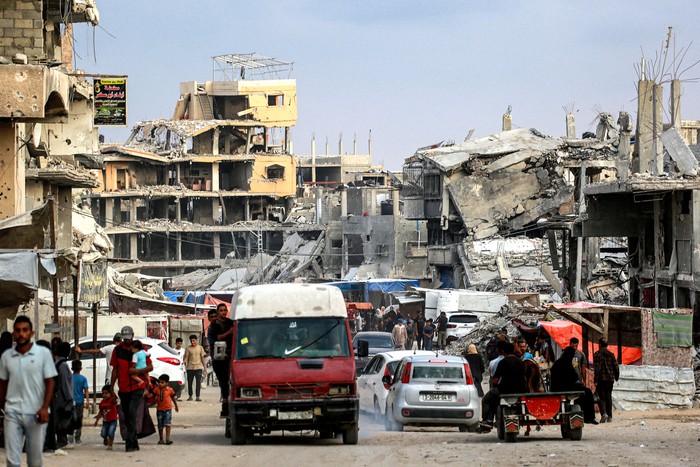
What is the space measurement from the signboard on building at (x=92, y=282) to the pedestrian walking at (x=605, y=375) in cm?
1205

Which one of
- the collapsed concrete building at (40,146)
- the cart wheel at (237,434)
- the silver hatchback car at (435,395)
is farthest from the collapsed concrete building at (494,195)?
the cart wheel at (237,434)

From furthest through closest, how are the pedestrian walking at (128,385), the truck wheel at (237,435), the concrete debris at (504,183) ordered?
the concrete debris at (504,183), the truck wheel at (237,435), the pedestrian walking at (128,385)

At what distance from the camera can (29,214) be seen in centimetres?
1717

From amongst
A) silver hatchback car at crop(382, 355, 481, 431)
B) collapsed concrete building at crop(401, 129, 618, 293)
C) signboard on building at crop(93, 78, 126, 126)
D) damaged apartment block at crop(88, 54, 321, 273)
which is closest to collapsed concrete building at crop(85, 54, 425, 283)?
damaged apartment block at crop(88, 54, 321, 273)

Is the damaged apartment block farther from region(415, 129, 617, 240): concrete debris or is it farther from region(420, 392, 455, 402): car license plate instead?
region(420, 392, 455, 402): car license plate

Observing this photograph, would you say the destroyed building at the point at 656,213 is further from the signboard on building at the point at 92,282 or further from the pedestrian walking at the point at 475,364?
the signboard on building at the point at 92,282

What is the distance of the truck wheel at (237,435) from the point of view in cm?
1667

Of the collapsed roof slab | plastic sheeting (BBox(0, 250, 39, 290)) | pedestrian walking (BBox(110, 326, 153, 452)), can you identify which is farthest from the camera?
the collapsed roof slab

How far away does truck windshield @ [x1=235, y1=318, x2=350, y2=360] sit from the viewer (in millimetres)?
17141

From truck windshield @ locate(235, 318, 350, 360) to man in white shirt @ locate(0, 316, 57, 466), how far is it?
627 centimetres

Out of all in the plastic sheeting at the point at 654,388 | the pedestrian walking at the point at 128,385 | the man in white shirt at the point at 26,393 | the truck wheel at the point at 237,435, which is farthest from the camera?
the plastic sheeting at the point at 654,388

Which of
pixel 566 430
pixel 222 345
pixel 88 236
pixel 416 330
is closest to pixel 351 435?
pixel 222 345

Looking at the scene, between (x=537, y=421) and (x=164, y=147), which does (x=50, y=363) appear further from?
(x=164, y=147)

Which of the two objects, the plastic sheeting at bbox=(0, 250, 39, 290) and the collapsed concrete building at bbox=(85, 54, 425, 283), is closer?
the plastic sheeting at bbox=(0, 250, 39, 290)
